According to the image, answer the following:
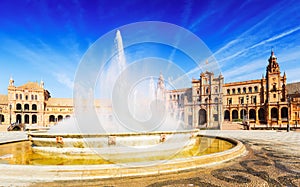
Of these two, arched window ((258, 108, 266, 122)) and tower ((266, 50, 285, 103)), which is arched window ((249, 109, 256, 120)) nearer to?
arched window ((258, 108, 266, 122))

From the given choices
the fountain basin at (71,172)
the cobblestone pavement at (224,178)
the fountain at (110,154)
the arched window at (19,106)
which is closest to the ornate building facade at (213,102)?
the arched window at (19,106)

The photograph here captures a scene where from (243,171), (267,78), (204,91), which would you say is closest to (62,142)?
(243,171)

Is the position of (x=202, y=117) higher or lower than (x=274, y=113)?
lower

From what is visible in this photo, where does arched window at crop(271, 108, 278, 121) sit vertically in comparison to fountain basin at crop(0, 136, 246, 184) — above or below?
below

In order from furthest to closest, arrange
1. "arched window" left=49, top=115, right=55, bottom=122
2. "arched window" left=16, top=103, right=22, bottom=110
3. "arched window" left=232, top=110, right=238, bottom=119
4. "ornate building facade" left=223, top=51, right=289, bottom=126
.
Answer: "arched window" left=49, top=115, right=55, bottom=122
"arched window" left=232, top=110, right=238, bottom=119
"arched window" left=16, top=103, right=22, bottom=110
"ornate building facade" left=223, top=51, right=289, bottom=126

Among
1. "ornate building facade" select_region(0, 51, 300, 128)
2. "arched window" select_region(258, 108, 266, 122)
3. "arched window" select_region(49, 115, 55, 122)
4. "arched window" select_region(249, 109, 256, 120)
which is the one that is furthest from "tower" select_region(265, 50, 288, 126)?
"arched window" select_region(49, 115, 55, 122)

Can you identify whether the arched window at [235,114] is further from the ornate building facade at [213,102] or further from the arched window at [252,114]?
the arched window at [252,114]

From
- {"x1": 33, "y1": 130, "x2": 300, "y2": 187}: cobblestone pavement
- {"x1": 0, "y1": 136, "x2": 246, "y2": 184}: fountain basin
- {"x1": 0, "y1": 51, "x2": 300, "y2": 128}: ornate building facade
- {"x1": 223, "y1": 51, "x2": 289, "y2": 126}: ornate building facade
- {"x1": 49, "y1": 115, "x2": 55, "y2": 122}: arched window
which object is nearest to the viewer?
{"x1": 33, "y1": 130, "x2": 300, "y2": 187}: cobblestone pavement

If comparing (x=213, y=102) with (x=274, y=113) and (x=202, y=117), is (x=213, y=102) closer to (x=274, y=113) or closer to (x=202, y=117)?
(x=202, y=117)

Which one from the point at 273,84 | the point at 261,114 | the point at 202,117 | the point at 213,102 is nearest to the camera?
the point at 273,84

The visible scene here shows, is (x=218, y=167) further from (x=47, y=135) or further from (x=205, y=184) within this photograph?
(x=47, y=135)

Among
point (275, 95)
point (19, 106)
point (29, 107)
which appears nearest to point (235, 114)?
point (275, 95)

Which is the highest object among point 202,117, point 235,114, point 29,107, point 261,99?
point 261,99

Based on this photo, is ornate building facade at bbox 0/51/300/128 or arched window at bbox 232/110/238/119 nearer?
ornate building facade at bbox 0/51/300/128
